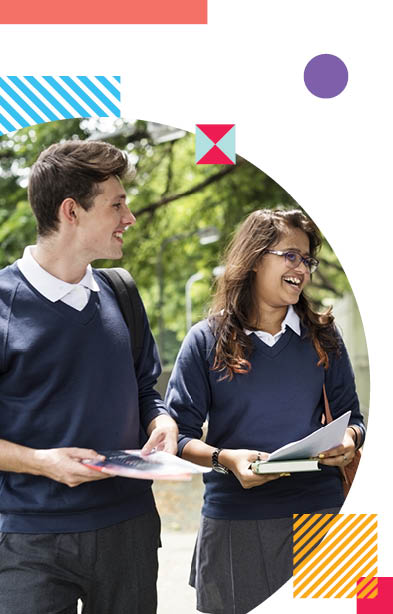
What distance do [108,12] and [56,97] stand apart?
1.17ft

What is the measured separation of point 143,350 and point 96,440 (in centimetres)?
44

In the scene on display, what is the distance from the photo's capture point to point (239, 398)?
321cm

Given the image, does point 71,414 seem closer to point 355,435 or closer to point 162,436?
point 162,436

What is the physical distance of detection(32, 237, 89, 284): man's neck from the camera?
283 cm

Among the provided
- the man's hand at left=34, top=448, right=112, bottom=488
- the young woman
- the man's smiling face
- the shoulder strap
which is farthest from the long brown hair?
the man's hand at left=34, top=448, right=112, bottom=488

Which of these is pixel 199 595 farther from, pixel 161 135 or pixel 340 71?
pixel 161 135

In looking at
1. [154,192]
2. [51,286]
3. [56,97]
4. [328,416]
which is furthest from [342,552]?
[154,192]

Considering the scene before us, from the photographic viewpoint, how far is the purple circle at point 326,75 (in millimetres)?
3119

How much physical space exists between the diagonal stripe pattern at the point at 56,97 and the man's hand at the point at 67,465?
128 cm

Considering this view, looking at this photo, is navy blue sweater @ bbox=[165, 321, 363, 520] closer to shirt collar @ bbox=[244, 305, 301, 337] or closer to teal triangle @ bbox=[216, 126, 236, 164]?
shirt collar @ bbox=[244, 305, 301, 337]

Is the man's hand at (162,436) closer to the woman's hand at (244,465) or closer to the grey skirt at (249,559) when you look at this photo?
the woman's hand at (244,465)

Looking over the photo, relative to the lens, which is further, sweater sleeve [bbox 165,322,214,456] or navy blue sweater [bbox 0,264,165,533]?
sweater sleeve [bbox 165,322,214,456]

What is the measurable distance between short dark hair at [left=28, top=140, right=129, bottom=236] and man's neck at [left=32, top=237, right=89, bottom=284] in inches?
1.8

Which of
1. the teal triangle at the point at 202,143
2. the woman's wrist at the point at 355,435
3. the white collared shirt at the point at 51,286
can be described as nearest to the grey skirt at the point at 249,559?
the woman's wrist at the point at 355,435
